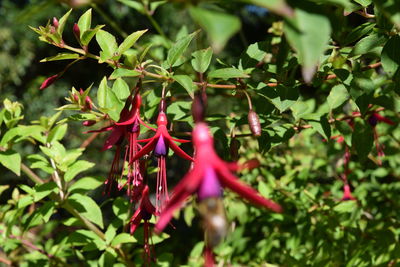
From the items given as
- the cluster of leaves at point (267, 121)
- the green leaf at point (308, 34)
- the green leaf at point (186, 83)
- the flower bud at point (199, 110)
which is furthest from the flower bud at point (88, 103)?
the green leaf at point (308, 34)

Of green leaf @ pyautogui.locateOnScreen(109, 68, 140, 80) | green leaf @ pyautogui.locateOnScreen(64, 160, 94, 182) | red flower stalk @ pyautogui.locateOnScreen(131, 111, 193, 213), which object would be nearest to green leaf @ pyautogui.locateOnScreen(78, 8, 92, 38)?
green leaf @ pyautogui.locateOnScreen(109, 68, 140, 80)

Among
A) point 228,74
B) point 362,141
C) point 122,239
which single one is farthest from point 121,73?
point 362,141

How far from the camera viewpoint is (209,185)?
0.38 meters

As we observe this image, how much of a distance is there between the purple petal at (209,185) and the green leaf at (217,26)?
12 centimetres

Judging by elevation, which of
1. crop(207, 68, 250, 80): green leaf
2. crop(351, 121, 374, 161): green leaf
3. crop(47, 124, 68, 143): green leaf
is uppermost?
crop(207, 68, 250, 80): green leaf

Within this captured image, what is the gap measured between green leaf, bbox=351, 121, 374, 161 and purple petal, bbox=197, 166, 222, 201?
0.54 m

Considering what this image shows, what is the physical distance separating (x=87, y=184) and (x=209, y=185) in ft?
2.04

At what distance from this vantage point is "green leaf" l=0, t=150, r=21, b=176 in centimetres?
83

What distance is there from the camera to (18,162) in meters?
0.84

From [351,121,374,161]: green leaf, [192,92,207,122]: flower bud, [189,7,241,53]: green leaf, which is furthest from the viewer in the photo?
[351,121,374,161]: green leaf

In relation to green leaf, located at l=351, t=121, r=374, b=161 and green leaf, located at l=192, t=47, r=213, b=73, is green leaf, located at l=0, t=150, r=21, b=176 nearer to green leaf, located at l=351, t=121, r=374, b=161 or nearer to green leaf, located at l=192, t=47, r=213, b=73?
green leaf, located at l=192, t=47, r=213, b=73

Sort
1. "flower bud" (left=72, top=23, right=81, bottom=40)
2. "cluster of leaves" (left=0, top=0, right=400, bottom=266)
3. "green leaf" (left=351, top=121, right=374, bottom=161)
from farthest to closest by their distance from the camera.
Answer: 1. "green leaf" (left=351, top=121, right=374, bottom=161)
2. "flower bud" (left=72, top=23, right=81, bottom=40)
3. "cluster of leaves" (left=0, top=0, right=400, bottom=266)

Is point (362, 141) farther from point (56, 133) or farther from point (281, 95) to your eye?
point (56, 133)

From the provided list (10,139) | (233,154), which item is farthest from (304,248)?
(10,139)
